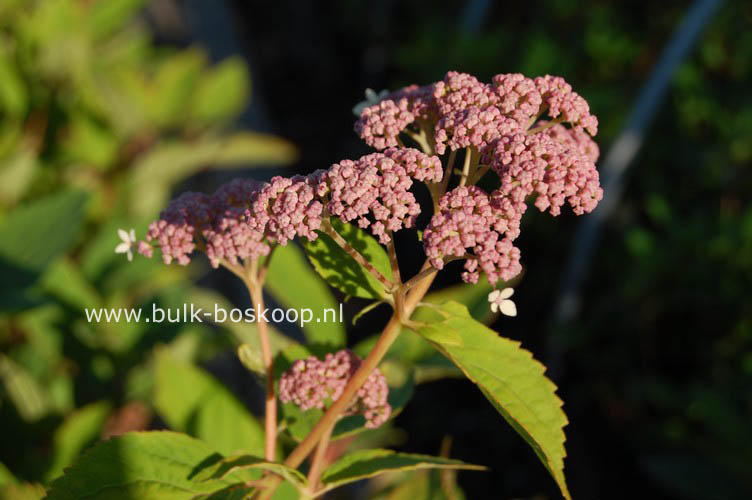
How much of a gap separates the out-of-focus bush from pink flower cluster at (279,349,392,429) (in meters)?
0.57

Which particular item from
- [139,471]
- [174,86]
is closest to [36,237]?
[139,471]

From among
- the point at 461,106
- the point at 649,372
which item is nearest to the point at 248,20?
the point at 649,372

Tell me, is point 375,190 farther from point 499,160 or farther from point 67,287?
point 67,287

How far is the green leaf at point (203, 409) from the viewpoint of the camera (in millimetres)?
1293

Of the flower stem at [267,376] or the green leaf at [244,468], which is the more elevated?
the flower stem at [267,376]

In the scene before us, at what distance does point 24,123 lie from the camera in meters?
2.48

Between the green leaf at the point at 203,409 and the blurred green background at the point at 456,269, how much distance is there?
10 millimetres

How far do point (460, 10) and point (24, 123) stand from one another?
3.35 metres

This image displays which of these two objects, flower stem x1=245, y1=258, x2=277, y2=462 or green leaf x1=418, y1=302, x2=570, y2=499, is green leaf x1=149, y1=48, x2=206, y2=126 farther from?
green leaf x1=418, y1=302, x2=570, y2=499

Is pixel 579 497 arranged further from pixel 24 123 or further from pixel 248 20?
pixel 248 20

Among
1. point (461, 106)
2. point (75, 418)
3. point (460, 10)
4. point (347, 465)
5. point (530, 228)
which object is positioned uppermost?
point (460, 10)

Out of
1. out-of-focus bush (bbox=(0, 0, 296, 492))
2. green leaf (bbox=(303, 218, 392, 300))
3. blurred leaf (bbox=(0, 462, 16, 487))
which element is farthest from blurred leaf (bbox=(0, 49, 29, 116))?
green leaf (bbox=(303, 218, 392, 300))

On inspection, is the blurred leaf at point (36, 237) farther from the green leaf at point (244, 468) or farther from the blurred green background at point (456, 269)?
the green leaf at point (244, 468)

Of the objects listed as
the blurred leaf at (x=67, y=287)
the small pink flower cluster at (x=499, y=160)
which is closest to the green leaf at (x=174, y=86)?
the blurred leaf at (x=67, y=287)
